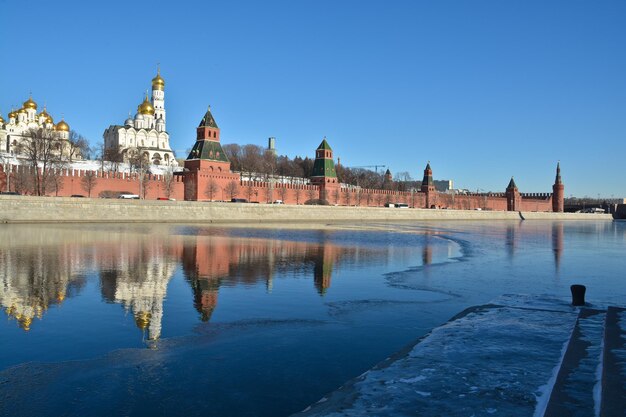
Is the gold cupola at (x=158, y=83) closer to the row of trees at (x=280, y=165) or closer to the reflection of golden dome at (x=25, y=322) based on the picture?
the row of trees at (x=280, y=165)

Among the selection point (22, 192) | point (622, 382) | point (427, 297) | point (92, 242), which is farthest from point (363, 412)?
point (22, 192)

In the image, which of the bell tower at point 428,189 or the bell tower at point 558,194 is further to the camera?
the bell tower at point 558,194

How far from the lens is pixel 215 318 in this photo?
18.6ft

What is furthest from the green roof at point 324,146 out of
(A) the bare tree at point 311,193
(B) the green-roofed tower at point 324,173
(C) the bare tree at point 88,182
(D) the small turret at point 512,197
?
(D) the small turret at point 512,197

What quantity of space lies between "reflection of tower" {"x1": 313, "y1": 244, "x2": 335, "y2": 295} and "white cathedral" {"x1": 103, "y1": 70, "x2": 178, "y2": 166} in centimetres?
4684

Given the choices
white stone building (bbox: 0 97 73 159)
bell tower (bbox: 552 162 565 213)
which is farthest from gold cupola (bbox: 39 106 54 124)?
bell tower (bbox: 552 162 565 213)

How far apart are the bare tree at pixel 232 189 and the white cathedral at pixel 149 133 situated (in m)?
20.0

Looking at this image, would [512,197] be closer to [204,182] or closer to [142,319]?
[204,182]

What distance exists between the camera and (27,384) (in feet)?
11.8

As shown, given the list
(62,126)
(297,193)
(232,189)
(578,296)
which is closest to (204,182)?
(232,189)

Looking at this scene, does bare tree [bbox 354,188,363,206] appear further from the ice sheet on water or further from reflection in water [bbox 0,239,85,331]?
the ice sheet on water

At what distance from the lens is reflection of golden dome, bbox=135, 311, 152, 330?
17.3 ft

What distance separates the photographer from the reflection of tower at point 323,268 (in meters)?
8.03

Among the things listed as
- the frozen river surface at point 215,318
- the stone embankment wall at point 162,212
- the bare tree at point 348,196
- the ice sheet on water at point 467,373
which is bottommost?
the frozen river surface at point 215,318
